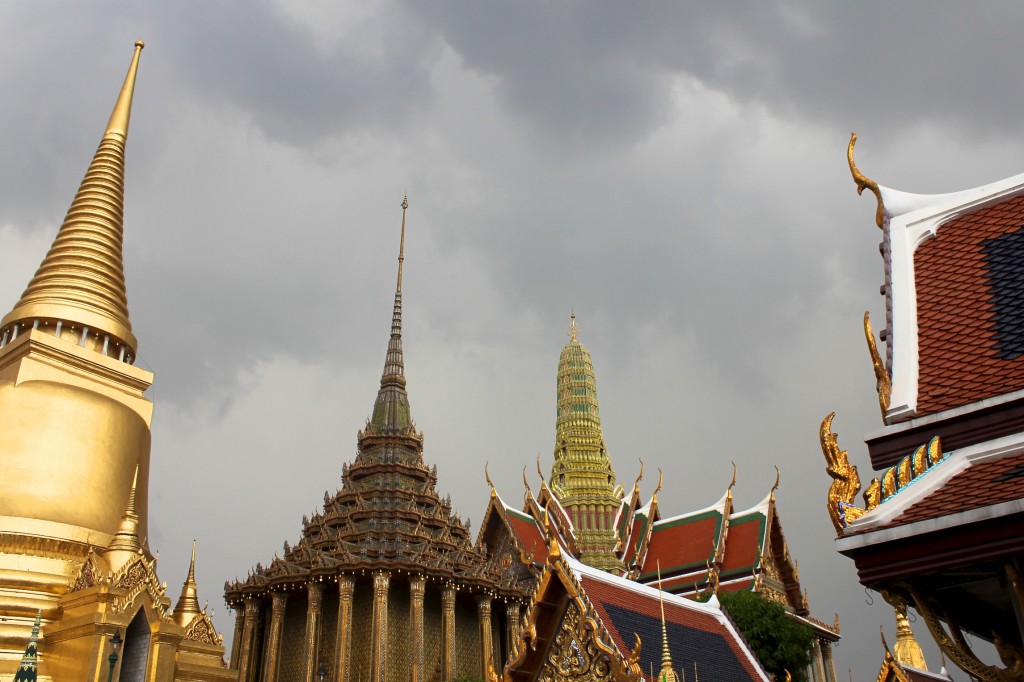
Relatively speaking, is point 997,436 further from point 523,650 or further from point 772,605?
point 772,605

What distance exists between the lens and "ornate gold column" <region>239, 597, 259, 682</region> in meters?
28.6

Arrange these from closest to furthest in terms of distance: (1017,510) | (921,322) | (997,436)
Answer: (1017,510)
(997,436)
(921,322)

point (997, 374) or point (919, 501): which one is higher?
point (997, 374)

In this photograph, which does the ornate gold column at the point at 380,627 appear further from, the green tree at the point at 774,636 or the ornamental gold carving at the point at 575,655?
the ornamental gold carving at the point at 575,655

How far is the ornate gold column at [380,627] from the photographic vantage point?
25.7m

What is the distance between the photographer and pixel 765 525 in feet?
111

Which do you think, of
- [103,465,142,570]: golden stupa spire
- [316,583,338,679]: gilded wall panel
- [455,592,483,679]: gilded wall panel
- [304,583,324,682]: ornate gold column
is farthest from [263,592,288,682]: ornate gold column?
[103,465,142,570]: golden stupa spire

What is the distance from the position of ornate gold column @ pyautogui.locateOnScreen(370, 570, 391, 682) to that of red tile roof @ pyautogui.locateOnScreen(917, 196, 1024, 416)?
22.1 metres

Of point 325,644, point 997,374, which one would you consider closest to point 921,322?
point 997,374

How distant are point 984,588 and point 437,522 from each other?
85.3 ft

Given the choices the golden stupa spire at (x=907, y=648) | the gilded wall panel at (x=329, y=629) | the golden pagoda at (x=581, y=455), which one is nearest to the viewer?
the golden stupa spire at (x=907, y=648)

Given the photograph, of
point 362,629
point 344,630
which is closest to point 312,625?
point 344,630

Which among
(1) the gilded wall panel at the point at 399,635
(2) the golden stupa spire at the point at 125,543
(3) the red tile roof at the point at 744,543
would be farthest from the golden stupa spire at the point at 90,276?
(3) the red tile roof at the point at 744,543

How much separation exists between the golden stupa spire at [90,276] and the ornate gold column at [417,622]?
35.2ft
